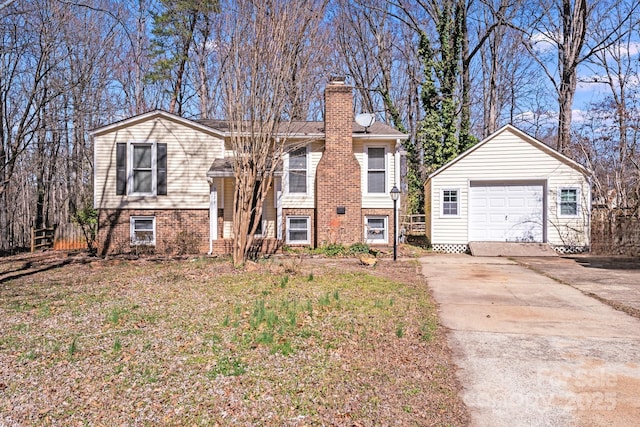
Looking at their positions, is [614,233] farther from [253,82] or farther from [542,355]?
[253,82]

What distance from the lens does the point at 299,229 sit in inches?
616

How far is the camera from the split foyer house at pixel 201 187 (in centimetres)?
1473

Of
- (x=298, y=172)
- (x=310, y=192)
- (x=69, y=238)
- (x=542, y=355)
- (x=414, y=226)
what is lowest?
(x=542, y=355)

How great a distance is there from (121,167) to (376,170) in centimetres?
882

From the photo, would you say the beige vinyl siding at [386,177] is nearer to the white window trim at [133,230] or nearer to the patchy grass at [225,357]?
the white window trim at [133,230]

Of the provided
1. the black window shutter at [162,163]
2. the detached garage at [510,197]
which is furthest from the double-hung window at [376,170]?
the black window shutter at [162,163]

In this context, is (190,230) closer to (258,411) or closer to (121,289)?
(121,289)

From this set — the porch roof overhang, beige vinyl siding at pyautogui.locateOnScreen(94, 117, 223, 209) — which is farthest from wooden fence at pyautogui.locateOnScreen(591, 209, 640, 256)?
beige vinyl siding at pyautogui.locateOnScreen(94, 117, 223, 209)

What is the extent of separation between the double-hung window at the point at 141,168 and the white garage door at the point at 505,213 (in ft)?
35.7

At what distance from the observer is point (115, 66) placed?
22984 millimetres

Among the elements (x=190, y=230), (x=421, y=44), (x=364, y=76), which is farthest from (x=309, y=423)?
(x=364, y=76)

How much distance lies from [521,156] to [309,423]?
47.0 feet

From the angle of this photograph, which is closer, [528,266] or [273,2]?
[273,2]

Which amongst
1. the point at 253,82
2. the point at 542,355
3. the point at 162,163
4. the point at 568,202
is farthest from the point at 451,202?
the point at 542,355
